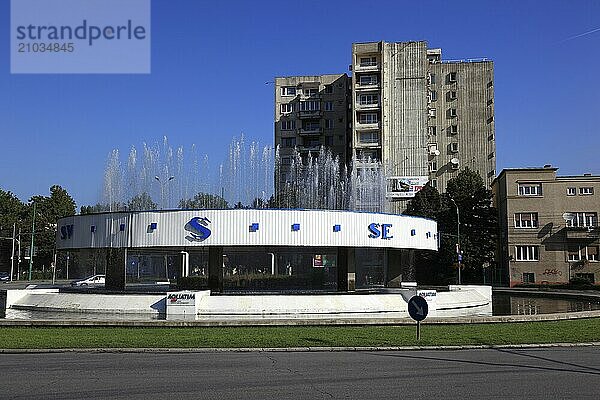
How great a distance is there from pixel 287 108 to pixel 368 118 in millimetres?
14590

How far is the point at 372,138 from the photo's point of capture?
91312 millimetres

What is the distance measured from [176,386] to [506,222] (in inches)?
2711

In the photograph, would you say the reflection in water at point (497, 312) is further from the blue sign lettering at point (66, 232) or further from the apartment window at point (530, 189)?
the apartment window at point (530, 189)

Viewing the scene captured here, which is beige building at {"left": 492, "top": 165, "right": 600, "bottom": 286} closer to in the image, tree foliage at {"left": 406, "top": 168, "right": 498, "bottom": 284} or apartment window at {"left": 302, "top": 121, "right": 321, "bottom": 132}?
tree foliage at {"left": 406, "top": 168, "right": 498, "bottom": 284}

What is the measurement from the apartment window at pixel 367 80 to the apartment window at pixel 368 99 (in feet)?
5.27

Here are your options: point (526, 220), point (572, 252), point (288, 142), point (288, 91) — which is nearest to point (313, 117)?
point (288, 142)

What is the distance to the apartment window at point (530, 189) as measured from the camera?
247 feet

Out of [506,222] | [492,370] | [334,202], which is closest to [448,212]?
[506,222]

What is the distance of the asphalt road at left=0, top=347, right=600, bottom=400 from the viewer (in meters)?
12.1

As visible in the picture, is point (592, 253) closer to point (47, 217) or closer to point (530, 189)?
point (530, 189)

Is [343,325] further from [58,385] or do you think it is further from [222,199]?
[222,199]

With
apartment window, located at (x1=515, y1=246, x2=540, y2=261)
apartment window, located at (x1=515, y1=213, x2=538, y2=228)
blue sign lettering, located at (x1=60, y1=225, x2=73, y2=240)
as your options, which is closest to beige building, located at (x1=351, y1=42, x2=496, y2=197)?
apartment window, located at (x1=515, y1=213, x2=538, y2=228)

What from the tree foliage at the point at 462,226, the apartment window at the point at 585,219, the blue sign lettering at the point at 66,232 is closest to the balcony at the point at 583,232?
the apartment window at the point at 585,219

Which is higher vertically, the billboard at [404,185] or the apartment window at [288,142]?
the apartment window at [288,142]
